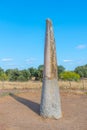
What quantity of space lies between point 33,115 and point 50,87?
4.78 ft

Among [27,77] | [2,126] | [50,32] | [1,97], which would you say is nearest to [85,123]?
[2,126]

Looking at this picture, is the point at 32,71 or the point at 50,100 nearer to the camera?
the point at 50,100

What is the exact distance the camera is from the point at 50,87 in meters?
11.9

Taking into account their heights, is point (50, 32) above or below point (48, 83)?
above

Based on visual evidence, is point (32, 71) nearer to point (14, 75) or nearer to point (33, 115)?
point (14, 75)

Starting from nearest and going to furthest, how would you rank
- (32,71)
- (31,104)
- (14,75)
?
(31,104), (14,75), (32,71)

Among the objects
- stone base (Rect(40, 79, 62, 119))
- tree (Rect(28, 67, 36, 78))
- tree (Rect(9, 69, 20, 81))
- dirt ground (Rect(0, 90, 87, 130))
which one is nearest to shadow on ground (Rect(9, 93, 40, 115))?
dirt ground (Rect(0, 90, 87, 130))

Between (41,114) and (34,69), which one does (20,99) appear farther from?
(34,69)

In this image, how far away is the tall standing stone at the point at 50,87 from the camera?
39.0 ft

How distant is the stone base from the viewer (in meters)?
11.9

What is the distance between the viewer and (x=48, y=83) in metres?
11.9

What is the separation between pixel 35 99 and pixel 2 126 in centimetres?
504

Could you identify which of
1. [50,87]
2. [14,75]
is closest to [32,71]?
[14,75]

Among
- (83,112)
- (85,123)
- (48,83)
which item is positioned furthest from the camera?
(83,112)
